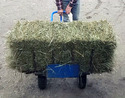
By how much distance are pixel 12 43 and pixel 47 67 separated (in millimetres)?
565

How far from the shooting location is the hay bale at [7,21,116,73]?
249cm

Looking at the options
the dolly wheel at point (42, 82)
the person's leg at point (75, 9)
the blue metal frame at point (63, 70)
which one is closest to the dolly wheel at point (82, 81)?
the blue metal frame at point (63, 70)

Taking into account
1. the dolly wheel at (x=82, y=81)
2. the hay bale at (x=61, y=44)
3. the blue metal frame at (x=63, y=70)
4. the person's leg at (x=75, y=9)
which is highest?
the person's leg at (x=75, y=9)

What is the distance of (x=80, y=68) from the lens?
8.95 ft

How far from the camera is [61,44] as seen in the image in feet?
8.17

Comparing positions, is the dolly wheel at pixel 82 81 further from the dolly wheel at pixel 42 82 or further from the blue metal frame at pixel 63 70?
the dolly wheel at pixel 42 82

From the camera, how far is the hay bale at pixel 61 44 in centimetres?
249

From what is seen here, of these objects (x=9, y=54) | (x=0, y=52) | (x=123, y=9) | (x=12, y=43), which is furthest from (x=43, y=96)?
(x=123, y=9)

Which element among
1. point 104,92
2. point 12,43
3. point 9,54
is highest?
point 12,43

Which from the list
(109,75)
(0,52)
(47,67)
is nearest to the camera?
(47,67)

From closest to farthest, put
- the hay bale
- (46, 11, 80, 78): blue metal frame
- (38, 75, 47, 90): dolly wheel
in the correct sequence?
the hay bale < (46, 11, 80, 78): blue metal frame < (38, 75, 47, 90): dolly wheel

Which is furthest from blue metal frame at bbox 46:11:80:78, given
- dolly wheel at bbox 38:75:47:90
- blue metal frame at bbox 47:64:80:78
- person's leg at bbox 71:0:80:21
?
person's leg at bbox 71:0:80:21

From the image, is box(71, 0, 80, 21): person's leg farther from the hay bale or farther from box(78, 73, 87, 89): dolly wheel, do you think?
box(78, 73, 87, 89): dolly wheel

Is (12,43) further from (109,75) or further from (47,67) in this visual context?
(109,75)
